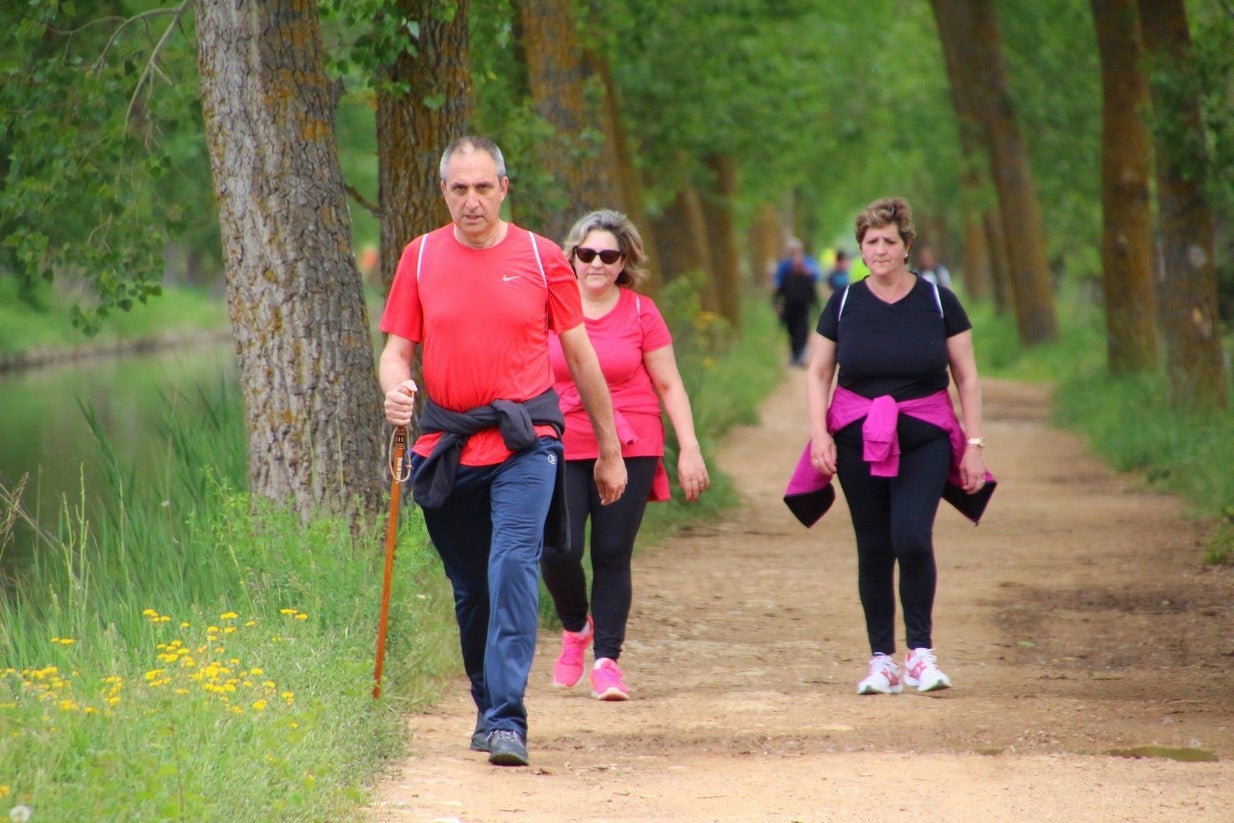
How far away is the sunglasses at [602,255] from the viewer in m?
6.95

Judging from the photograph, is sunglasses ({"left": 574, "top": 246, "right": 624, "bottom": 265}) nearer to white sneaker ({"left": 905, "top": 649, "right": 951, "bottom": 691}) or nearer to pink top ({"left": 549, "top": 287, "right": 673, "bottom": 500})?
pink top ({"left": 549, "top": 287, "right": 673, "bottom": 500})

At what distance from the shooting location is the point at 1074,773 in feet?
18.2

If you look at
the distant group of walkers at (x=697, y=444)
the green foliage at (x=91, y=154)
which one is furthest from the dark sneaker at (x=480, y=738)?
the green foliage at (x=91, y=154)

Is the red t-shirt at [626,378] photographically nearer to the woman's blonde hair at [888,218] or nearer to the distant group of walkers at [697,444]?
the distant group of walkers at [697,444]

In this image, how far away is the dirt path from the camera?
5266mm

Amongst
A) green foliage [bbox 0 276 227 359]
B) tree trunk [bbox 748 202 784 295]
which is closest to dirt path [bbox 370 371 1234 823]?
green foliage [bbox 0 276 227 359]

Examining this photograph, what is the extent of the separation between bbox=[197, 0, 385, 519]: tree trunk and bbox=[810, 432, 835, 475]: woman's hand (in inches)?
73.1

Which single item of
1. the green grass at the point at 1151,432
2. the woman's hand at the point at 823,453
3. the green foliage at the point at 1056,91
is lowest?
the green grass at the point at 1151,432

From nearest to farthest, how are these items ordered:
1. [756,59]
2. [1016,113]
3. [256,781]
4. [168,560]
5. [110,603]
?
[256,781], [110,603], [168,560], [756,59], [1016,113]

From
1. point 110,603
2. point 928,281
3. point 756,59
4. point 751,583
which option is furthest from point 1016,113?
point 110,603

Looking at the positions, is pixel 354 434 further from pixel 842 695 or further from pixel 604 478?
pixel 842 695

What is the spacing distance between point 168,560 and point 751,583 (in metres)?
4.06

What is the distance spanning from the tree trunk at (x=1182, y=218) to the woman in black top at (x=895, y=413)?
886 cm

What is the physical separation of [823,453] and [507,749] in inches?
78.8
